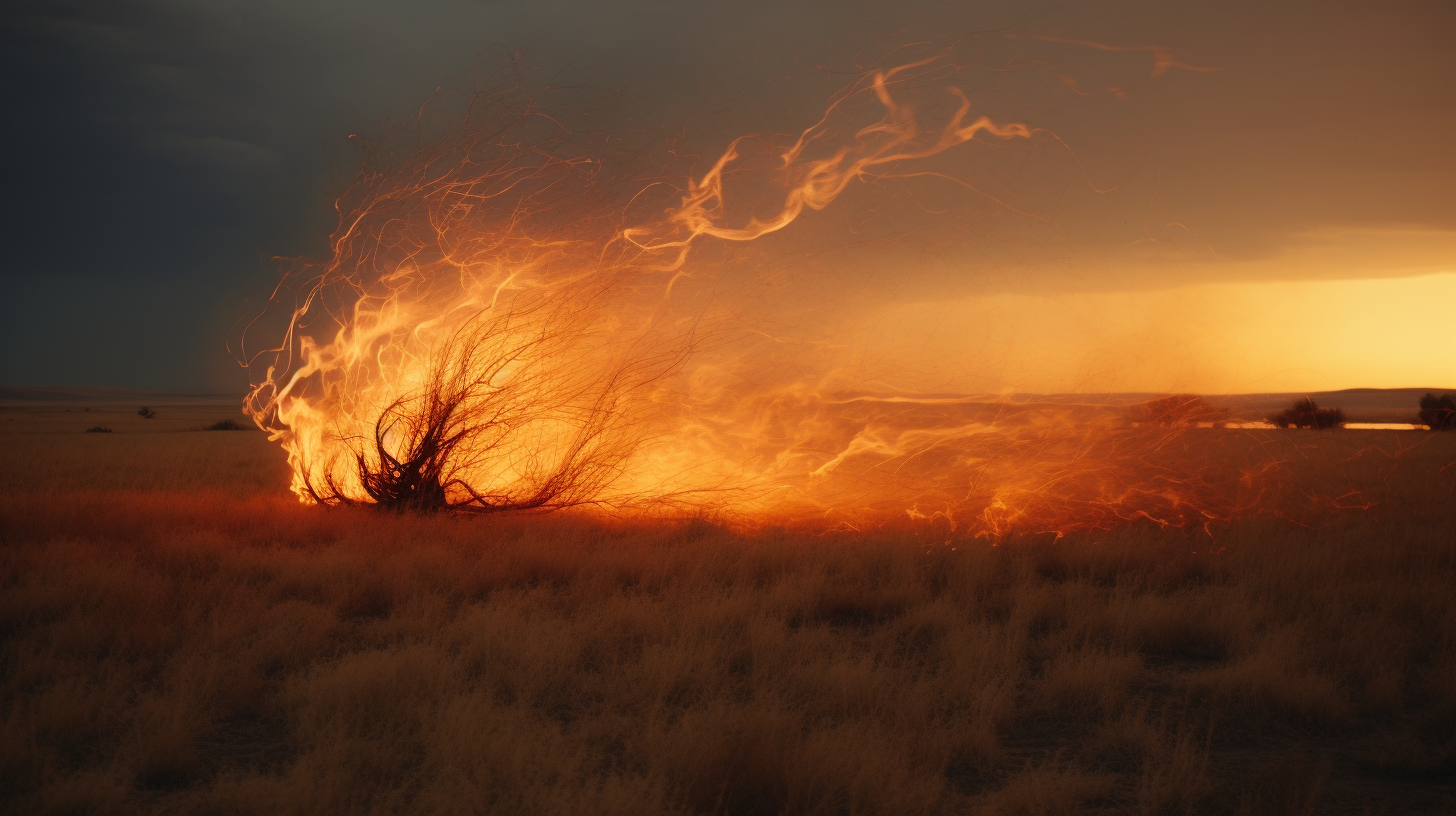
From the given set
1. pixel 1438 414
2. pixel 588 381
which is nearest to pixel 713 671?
pixel 588 381

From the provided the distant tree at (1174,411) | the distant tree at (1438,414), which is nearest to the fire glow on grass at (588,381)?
the distant tree at (1174,411)

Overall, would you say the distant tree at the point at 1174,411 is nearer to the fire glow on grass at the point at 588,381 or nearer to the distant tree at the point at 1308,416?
the fire glow on grass at the point at 588,381

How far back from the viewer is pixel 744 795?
420cm

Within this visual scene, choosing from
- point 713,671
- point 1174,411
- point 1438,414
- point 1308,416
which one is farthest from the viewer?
point 1308,416

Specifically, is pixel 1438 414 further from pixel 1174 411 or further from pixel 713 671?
pixel 713 671

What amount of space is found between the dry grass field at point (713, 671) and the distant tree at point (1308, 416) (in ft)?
110

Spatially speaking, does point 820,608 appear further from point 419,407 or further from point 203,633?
point 419,407

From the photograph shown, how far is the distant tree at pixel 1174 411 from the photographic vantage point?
12.2m

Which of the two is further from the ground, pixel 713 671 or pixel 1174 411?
pixel 1174 411

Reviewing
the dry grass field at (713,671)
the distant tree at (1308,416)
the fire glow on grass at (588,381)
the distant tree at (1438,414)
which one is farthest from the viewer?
the distant tree at (1308,416)

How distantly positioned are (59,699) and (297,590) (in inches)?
118

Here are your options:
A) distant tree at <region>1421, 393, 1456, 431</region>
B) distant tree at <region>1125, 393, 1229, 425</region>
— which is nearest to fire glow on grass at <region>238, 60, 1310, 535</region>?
distant tree at <region>1125, 393, 1229, 425</region>

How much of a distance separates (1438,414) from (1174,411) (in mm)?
30094

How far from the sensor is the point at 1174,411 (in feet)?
42.3
